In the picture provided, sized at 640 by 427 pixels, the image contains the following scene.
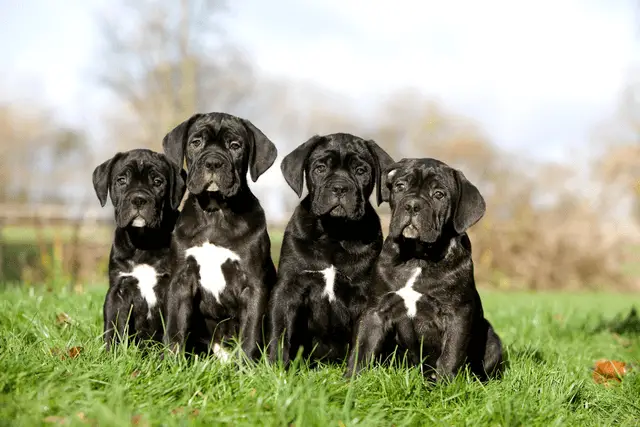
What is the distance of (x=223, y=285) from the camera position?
4914 mm

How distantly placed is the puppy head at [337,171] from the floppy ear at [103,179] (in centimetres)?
139

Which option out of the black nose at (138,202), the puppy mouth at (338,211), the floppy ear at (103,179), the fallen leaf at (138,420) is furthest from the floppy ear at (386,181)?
the fallen leaf at (138,420)

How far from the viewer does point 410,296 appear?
179 inches

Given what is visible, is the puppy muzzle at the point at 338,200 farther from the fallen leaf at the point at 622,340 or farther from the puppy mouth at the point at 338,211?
the fallen leaf at the point at 622,340

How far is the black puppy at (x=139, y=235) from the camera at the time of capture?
5020 millimetres

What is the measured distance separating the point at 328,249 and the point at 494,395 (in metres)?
1.62

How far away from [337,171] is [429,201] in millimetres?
802

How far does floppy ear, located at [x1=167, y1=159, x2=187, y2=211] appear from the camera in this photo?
523 cm

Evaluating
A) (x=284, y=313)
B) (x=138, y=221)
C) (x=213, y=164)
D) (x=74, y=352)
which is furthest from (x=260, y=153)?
(x=74, y=352)

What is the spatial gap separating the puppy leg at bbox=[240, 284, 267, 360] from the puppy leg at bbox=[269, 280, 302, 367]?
0.32 ft

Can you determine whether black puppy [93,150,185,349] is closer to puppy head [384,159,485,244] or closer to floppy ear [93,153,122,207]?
floppy ear [93,153,122,207]

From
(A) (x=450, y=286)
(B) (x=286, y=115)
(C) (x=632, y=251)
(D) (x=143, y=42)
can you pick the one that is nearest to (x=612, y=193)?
(C) (x=632, y=251)

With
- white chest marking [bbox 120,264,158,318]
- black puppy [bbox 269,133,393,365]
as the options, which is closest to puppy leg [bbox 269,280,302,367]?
black puppy [bbox 269,133,393,365]

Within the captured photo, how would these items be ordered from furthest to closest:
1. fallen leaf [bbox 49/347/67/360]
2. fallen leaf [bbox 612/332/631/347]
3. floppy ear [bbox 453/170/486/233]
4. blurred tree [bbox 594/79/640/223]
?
1. blurred tree [bbox 594/79/640/223]
2. fallen leaf [bbox 612/332/631/347]
3. floppy ear [bbox 453/170/486/233]
4. fallen leaf [bbox 49/347/67/360]
